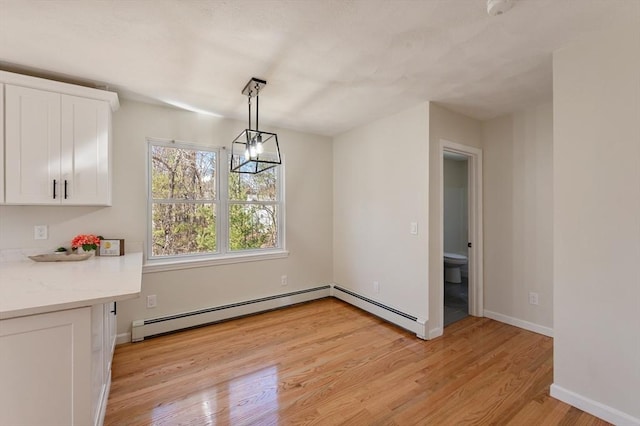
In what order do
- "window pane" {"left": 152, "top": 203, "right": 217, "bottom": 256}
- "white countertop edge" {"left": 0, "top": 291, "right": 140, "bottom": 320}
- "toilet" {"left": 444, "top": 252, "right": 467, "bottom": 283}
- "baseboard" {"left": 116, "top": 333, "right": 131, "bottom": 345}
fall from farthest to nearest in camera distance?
"toilet" {"left": 444, "top": 252, "right": 467, "bottom": 283}
"window pane" {"left": 152, "top": 203, "right": 217, "bottom": 256}
"baseboard" {"left": 116, "top": 333, "right": 131, "bottom": 345}
"white countertop edge" {"left": 0, "top": 291, "right": 140, "bottom": 320}

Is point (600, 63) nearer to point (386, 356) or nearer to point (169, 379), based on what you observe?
point (386, 356)

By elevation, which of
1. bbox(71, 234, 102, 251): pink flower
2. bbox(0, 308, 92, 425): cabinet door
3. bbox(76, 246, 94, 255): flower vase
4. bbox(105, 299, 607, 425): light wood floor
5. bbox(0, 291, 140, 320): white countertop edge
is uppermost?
bbox(71, 234, 102, 251): pink flower

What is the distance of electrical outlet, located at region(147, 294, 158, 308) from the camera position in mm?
2949

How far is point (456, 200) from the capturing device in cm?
546

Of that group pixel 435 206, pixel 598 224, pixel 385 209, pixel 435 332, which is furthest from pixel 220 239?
pixel 598 224

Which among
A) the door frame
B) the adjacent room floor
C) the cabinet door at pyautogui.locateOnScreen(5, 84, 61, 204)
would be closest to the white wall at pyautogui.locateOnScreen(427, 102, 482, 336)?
the adjacent room floor

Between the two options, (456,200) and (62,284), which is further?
(456,200)

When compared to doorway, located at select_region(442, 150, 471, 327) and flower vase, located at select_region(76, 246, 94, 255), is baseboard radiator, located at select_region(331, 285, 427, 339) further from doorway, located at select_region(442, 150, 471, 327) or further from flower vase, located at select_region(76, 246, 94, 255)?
flower vase, located at select_region(76, 246, 94, 255)

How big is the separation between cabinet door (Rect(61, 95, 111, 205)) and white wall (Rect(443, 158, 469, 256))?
5212 millimetres

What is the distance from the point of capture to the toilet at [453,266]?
457 centimetres

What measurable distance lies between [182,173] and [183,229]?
A: 2.15ft

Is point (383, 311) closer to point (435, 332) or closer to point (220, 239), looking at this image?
point (435, 332)

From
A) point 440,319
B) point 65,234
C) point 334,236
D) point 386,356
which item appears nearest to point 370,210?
point 334,236

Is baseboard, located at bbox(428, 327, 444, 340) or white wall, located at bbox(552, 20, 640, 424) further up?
white wall, located at bbox(552, 20, 640, 424)
